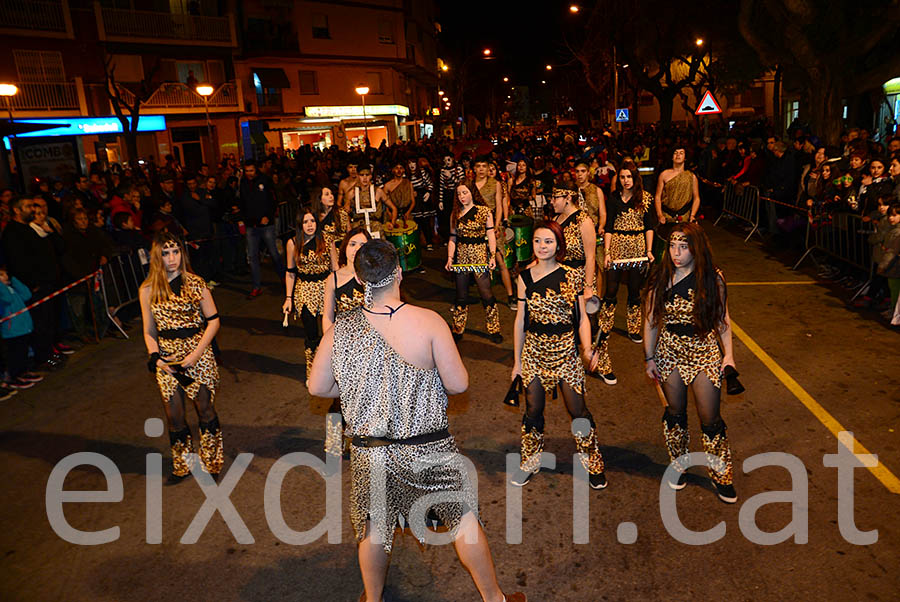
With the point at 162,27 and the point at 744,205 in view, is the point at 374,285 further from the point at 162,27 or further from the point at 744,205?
the point at 162,27

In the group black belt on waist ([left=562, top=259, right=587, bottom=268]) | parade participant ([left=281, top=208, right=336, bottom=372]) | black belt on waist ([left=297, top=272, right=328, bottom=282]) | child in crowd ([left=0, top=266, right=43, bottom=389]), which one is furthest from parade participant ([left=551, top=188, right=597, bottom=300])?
child in crowd ([left=0, top=266, right=43, bottom=389])

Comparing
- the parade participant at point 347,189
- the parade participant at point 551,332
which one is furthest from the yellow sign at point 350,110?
the parade participant at point 551,332

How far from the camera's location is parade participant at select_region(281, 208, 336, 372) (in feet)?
21.9

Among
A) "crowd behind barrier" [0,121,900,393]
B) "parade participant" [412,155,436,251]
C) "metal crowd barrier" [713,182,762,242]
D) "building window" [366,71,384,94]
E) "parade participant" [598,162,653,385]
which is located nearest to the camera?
"parade participant" [598,162,653,385]

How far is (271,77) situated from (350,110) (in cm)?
562

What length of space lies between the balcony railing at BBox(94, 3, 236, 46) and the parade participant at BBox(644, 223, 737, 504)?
99.8 ft

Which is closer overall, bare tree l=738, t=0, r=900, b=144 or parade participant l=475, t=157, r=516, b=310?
parade participant l=475, t=157, r=516, b=310

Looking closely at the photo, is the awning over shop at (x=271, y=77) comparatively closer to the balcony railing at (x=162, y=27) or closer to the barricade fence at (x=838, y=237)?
the balcony railing at (x=162, y=27)

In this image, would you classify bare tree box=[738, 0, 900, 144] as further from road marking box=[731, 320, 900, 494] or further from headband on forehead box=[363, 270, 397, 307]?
headband on forehead box=[363, 270, 397, 307]

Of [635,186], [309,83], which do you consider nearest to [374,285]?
[635,186]

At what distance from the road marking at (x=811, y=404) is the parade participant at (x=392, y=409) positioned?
320 centimetres

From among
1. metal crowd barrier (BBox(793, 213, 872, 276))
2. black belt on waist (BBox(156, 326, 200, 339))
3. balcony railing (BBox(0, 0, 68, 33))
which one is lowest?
metal crowd barrier (BBox(793, 213, 872, 276))

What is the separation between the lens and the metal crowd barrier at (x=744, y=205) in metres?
14.1

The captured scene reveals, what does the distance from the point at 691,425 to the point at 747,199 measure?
1050 cm
